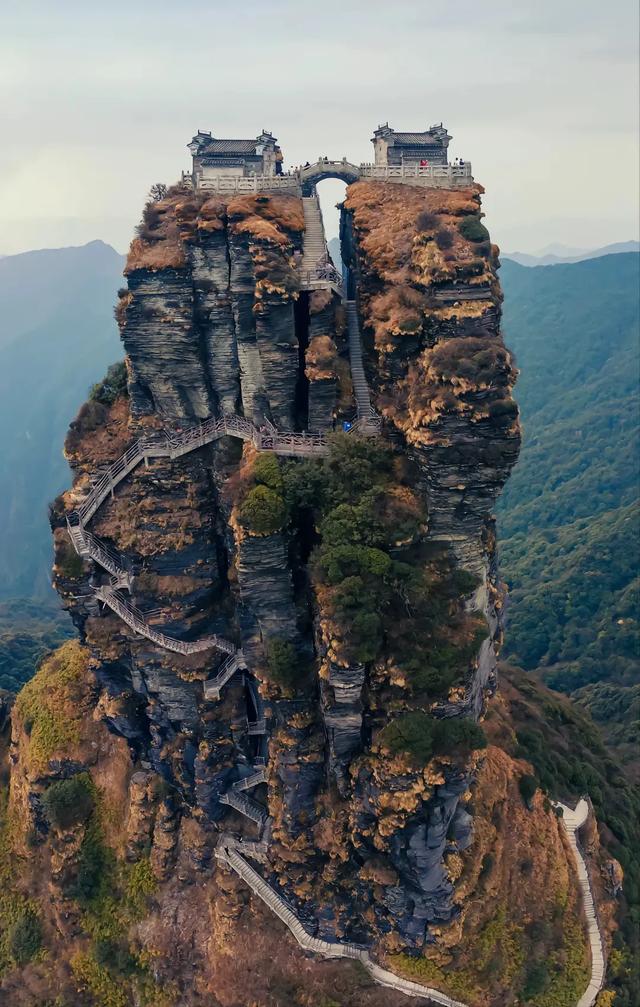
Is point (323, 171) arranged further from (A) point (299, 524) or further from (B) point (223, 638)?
(B) point (223, 638)

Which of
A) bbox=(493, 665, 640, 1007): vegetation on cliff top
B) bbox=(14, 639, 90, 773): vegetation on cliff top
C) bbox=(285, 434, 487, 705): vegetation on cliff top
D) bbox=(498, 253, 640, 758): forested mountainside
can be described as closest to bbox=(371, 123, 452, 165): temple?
bbox=(285, 434, 487, 705): vegetation on cliff top

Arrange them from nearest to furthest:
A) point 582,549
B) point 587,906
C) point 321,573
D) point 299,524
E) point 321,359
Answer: point 321,573
point 321,359
point 299,524
point 587,906
point 582,549

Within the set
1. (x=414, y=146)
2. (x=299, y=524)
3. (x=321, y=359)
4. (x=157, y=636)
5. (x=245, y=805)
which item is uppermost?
(x=414, y=146)

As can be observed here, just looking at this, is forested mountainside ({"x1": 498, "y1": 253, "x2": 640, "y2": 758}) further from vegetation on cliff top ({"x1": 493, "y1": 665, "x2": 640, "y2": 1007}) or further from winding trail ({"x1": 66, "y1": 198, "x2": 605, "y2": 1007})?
winding trail ({"x1": 66, "y1": 198, "x2": 605, "y2": 1007})

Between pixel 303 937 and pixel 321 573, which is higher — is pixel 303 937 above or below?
below

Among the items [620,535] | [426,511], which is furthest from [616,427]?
[426,511]

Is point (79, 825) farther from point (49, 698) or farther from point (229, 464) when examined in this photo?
point (229, 464)

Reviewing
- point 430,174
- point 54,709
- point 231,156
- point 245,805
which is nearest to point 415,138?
point 430,174

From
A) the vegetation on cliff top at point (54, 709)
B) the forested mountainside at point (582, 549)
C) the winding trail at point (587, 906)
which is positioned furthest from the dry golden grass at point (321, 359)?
the forested mountainside at point (582, 549)

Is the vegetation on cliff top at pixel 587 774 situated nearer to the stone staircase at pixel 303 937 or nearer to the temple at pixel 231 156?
the stone staircase at pixel 303 937
